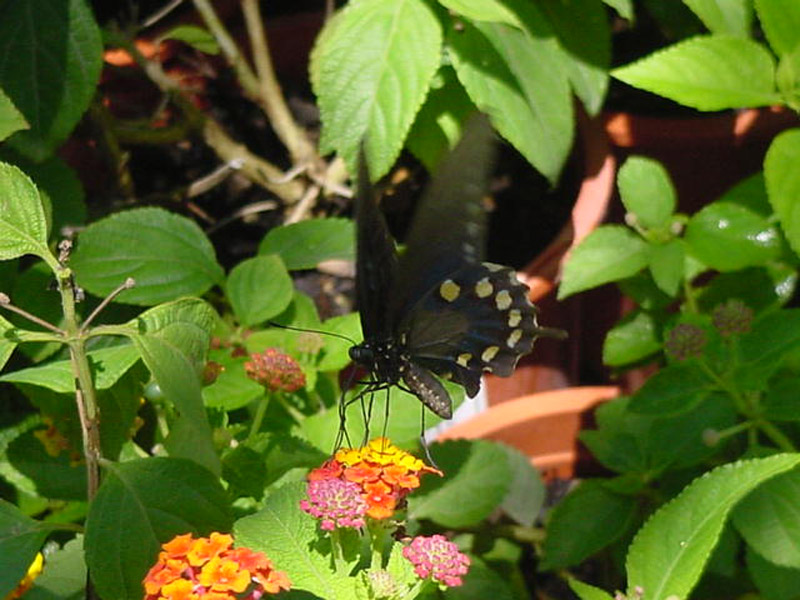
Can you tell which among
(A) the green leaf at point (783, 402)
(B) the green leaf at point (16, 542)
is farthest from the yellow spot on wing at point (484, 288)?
(B) the green leaf at point (16, 542)

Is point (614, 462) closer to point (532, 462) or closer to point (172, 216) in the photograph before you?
point (532, 462)

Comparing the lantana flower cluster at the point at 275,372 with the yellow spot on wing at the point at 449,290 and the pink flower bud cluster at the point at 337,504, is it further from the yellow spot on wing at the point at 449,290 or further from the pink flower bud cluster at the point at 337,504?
the pink flower bud cluster at the point at 337,504

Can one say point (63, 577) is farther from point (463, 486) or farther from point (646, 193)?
point (646, 193)

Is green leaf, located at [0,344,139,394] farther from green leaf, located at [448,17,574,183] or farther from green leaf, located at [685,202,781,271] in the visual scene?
green leaf, located at [685,202,781,271]

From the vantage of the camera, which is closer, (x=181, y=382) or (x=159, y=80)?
(x=181, y=382)

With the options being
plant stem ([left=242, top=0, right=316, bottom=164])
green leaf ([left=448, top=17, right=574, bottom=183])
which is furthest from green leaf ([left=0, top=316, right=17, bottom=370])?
plant stem ([left=242, top=0, right=316, bottom=164])

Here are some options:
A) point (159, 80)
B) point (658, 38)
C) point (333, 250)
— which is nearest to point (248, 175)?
point (159, 80)
